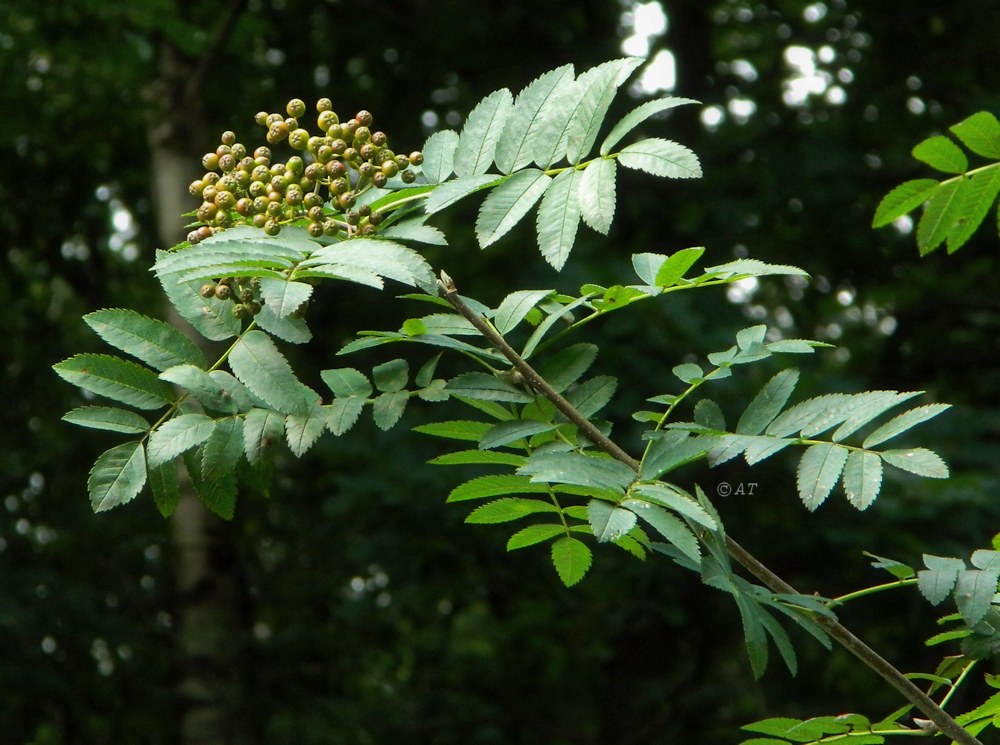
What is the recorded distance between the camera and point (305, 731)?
4828mm

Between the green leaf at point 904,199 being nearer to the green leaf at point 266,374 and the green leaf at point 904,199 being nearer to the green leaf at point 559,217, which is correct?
the green leaf at point 559,217

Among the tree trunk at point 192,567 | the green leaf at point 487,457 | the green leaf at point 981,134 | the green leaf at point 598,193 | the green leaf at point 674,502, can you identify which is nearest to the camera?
the green leaf at point 674,502

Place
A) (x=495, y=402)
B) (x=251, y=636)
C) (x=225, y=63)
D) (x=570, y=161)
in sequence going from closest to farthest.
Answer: (x=570, y=161) < (x=495, y=402) < (x=251, y=636) < (x=225, y=63)

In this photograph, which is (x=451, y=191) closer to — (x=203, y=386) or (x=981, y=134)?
(x=203, y=386)

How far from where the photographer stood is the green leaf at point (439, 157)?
138 cm

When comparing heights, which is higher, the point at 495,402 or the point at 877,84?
the point at 495,402

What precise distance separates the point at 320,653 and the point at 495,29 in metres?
2.90

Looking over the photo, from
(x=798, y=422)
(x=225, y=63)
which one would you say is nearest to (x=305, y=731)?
(x=225, y=63)

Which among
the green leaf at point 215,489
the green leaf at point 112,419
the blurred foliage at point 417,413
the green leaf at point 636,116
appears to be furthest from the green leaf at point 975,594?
the blurred foliage at point 417,413

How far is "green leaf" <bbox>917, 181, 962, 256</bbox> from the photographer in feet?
5.68

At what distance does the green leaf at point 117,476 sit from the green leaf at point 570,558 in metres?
0.47

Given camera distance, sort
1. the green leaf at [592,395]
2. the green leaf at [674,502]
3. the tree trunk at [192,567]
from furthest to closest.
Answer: the tree trunk at [192,567], the green leaf at [592,395], the green leaf at [674,502]

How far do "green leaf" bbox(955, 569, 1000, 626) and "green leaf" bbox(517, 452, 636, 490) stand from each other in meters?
0.39

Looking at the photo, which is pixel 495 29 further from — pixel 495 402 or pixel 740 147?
pixel 495 402
